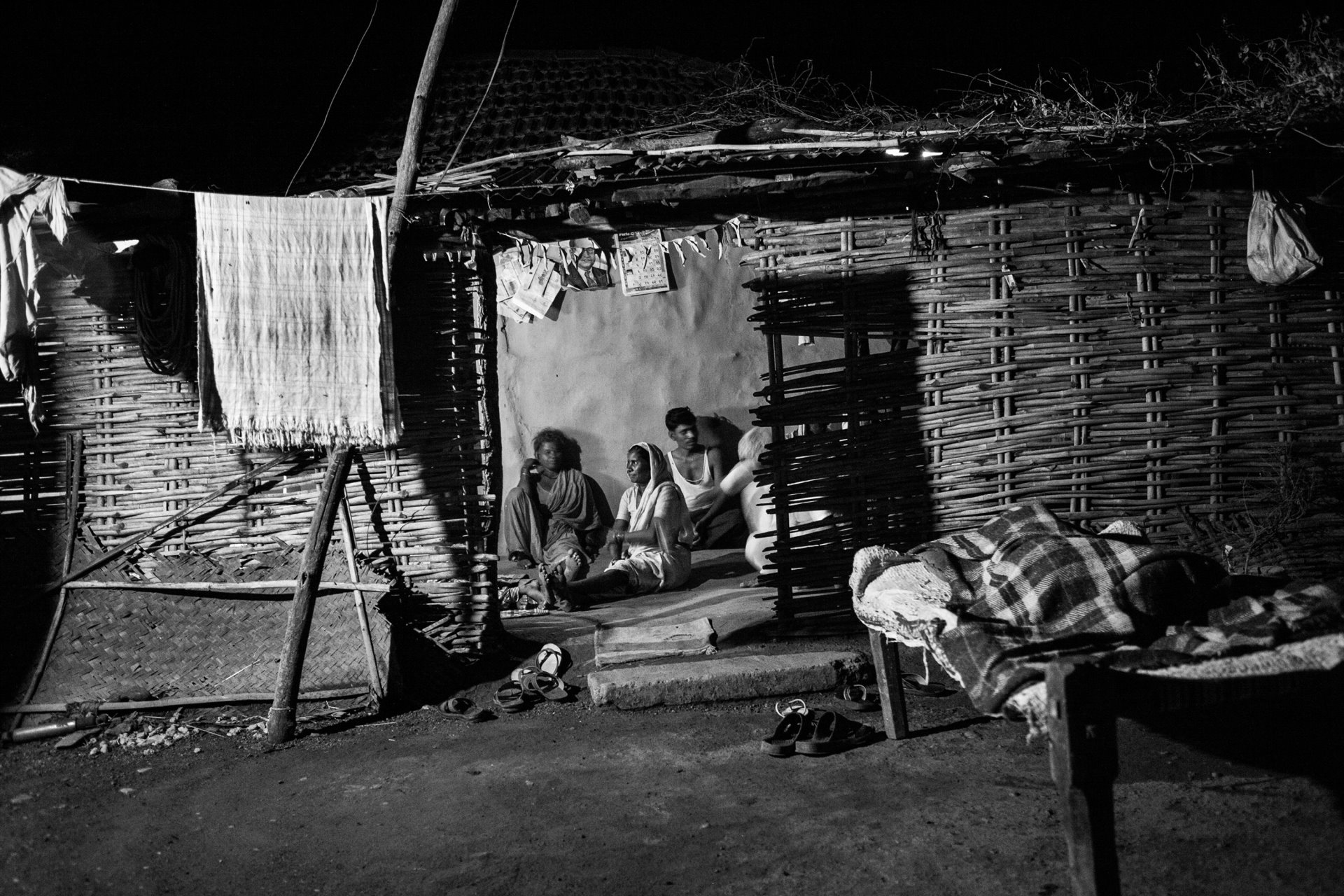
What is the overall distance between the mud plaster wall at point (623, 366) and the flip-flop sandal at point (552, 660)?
189 inches

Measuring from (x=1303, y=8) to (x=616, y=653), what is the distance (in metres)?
10.5

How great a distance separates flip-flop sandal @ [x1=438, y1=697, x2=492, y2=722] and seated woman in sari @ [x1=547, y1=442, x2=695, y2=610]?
2457 mm

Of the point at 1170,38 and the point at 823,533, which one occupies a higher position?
the point at 1170,38

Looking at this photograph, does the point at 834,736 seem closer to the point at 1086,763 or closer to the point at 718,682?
the point at 718,682

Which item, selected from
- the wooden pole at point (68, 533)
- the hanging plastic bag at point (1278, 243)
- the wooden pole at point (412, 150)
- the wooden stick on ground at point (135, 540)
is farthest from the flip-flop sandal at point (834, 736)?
the wooden pole at point (68, 533)

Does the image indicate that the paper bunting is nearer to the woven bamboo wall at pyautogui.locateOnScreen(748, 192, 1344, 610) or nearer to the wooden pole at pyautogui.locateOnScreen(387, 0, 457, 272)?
the wooden pole at pyautogui.locateOnScreen(387, 0, 457, 272)

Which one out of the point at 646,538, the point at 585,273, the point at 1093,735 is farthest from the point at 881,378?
the point at 646,538

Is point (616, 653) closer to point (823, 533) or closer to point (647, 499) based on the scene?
point (823, 533)

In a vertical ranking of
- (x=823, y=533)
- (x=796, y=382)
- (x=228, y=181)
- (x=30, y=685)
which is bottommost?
(x=30, y=685)

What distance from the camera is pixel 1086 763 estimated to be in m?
2.61

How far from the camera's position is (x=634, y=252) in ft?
27.4

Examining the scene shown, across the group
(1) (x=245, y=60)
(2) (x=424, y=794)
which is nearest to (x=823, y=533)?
(2) (x=424, y=794)

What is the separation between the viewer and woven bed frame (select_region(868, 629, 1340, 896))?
102 inches

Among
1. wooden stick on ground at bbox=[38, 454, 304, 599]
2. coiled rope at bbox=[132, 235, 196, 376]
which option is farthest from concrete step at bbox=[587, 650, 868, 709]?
coiled rope at bbox=[132, 235, 196, 376]
